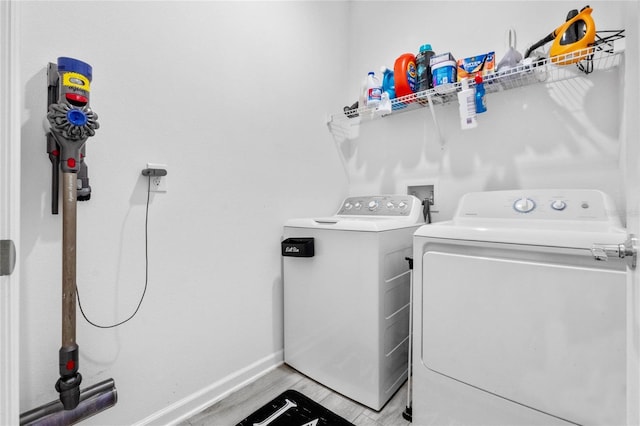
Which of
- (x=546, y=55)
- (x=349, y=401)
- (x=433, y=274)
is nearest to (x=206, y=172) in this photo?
(x=433, y=274)

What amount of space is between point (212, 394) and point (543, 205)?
5.90ft

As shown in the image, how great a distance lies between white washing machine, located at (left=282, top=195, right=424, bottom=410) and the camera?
1.36 meters

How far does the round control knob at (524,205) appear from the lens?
1.29 m

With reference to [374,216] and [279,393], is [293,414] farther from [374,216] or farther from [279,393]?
[374,216]

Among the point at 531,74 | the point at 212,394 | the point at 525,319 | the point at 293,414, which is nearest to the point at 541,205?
the point at 525,319

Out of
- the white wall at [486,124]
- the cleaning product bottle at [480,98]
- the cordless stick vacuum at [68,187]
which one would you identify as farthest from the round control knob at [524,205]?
the cordless stick vacuum at [68,187]

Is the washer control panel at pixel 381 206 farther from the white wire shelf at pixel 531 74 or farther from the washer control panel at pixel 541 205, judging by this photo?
the white wire shelf at pixel 531 74

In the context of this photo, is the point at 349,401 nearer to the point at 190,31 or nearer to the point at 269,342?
the point at 269,342

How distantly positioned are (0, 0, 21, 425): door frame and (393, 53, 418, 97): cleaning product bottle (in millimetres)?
1618

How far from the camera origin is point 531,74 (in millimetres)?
1430

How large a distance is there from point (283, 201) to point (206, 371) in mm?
987

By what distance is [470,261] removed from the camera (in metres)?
1.07

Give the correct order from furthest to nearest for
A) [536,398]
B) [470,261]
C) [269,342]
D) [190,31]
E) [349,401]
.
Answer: [269,342] < [349,401] < [190,31] < [470,261] < [536,398]

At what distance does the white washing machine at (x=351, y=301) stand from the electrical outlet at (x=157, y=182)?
67 centimetres
